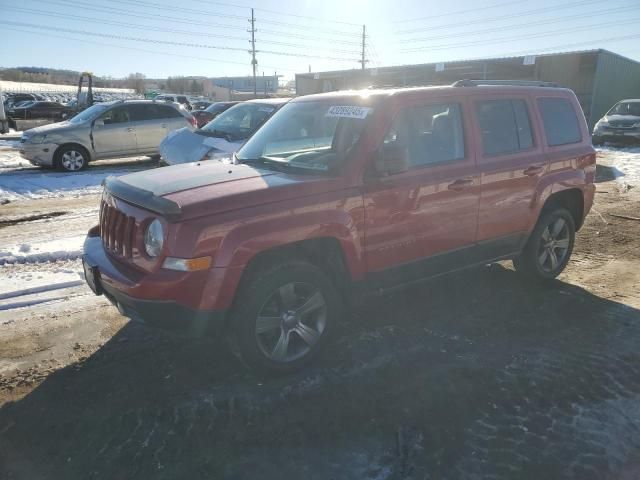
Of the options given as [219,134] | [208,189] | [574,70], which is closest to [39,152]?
[219,134]

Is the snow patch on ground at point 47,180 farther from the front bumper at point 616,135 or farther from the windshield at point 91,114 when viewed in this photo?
the front bumper at point 616,135

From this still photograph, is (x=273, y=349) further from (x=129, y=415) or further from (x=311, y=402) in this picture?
(x=129, y=415)

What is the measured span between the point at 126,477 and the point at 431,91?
348 cm

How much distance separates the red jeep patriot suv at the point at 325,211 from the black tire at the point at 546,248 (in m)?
0.03

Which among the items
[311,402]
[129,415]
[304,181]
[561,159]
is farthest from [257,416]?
[561,159]

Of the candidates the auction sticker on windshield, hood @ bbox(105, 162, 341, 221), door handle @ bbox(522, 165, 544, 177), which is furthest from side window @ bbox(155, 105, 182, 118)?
door handle @ bbox(522, 165, 544, 177)

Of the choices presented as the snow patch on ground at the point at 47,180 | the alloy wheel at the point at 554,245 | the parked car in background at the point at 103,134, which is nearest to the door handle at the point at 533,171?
the alloy wheel at the point at 554,245

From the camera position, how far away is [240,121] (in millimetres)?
9016

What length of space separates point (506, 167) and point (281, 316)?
250cm

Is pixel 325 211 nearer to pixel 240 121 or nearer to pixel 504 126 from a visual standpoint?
pixel 504 126

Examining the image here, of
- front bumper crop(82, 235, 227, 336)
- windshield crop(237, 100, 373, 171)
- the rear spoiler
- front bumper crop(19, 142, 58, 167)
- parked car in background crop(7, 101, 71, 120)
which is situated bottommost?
front bumper crop(82, 235, 227, 336)

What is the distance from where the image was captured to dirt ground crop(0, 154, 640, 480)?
2.69 m

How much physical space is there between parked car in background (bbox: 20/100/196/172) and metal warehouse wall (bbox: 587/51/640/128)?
74.7ft

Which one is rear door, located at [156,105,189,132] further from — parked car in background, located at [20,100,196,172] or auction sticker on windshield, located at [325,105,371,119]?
auction sticker on windshield, located at [325,105,371,119]
